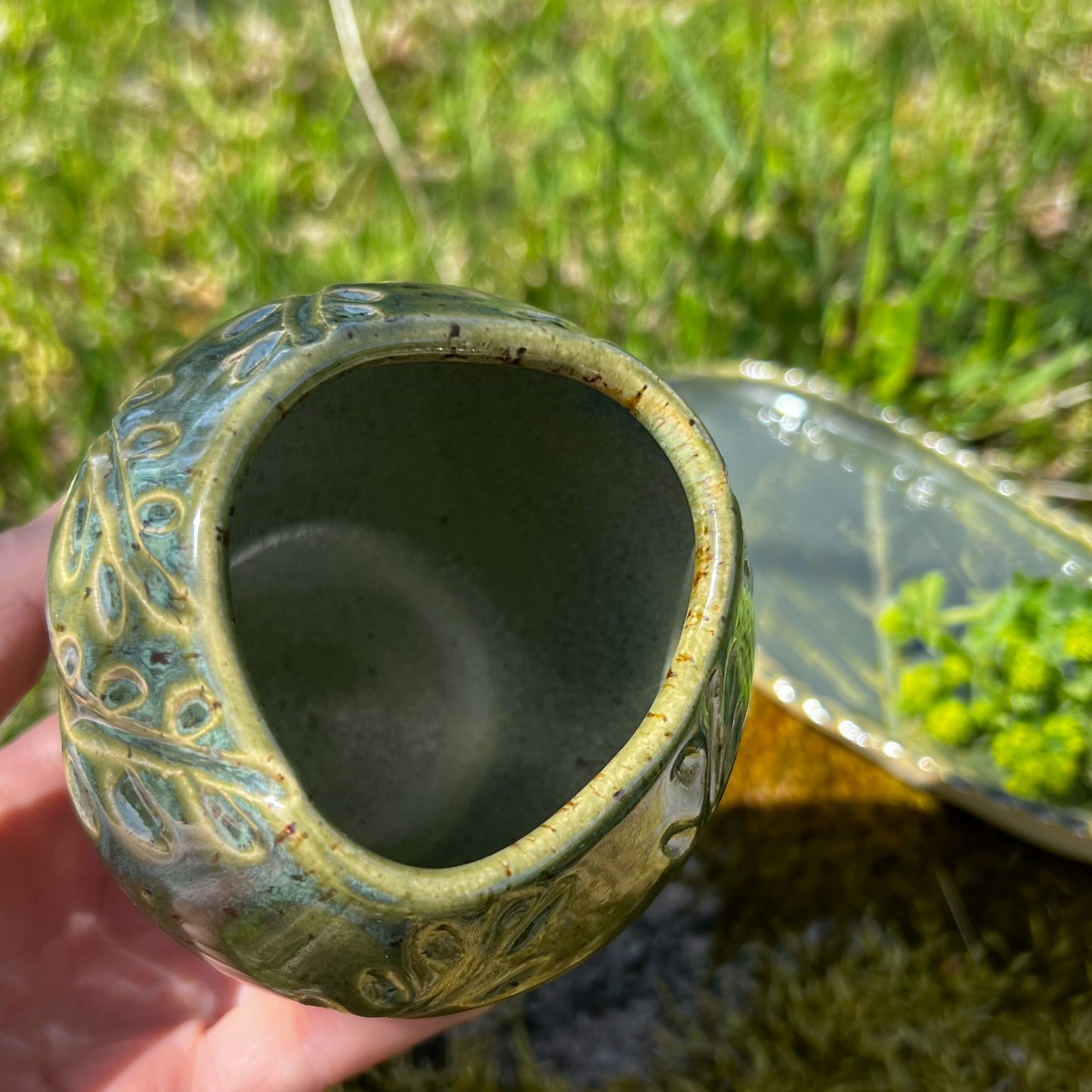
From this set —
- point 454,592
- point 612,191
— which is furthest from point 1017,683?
point 612,191

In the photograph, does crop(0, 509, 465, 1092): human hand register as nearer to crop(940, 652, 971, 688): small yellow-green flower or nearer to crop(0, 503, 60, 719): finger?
crop(0, 503, 60, 719): finger

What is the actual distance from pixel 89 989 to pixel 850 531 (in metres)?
1.10

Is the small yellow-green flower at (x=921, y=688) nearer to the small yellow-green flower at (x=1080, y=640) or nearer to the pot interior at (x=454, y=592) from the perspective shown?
the small yellow-green flower at (x=1080, y=640)

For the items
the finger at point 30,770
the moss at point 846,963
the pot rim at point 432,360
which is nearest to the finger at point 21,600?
the finger at point 30,770

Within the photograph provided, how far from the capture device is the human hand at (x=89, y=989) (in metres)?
1.03

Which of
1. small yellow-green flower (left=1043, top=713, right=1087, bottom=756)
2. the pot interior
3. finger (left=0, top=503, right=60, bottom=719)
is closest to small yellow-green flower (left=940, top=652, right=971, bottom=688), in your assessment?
small yellow-green flower (left=1043, top=713, right=1087, bottom=756)

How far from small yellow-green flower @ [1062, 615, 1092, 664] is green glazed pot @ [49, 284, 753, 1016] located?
470 mm

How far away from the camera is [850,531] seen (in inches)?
61.9

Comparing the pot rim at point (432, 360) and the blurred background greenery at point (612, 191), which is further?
the blurred background greenery at point (612, 191)

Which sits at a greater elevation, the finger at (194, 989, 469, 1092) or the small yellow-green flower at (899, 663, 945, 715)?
the small yellow-green flower at (899, 663, 945, 715)

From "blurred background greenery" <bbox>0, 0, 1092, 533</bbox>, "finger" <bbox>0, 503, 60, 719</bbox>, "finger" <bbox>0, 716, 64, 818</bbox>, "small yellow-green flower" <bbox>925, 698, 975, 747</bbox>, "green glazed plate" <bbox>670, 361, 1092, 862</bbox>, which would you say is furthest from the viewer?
"blurred background greenery" <bbox>0, 0, 1092, 533</bbox>

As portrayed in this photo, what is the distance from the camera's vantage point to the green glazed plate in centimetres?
138

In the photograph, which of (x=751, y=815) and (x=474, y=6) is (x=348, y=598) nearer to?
(x=751, y=815)

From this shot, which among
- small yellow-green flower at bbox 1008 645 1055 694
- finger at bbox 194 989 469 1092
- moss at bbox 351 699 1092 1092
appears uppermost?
small yellow-green flower at bbox 1008 645 1055 694
